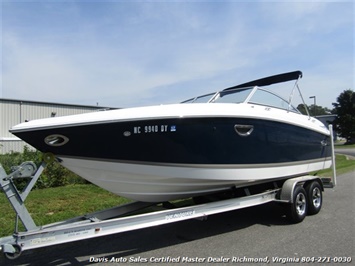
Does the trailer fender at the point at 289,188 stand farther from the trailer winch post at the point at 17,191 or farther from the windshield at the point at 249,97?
the trailer winch post at the point at 17,191

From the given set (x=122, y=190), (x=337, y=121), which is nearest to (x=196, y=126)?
(x=122, y=190)

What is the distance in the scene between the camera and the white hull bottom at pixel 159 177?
436 cm

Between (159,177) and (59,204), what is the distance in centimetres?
336

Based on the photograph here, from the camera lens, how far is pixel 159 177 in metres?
4.52

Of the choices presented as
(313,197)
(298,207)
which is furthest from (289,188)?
(313,197)

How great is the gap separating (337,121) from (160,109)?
164 feet

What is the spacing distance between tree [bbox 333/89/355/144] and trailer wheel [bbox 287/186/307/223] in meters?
→ 45.7

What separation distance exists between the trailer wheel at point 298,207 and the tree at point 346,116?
45.7 meters

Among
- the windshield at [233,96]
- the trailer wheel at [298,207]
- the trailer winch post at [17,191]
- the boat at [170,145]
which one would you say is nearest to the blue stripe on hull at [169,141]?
the boat at [170,145]

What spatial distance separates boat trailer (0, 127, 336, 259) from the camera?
3619 millimetres

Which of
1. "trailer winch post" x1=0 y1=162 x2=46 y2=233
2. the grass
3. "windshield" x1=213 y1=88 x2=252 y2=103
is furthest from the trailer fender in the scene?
"trailer winch post" x1=0 y1=162 x2=46 y2=233

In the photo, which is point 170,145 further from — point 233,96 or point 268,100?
point 268,100

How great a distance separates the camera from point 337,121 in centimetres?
4844

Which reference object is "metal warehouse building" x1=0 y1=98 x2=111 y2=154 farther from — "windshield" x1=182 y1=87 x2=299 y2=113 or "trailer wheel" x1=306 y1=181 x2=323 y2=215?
"trailer wheel" x1=306 y1=181 x2=323 y2=215
